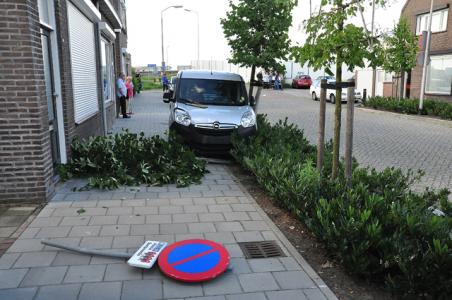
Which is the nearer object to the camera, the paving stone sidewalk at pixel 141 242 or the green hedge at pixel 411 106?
the paving stone sidewalk at pixel 141 242

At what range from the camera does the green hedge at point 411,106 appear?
16.7m

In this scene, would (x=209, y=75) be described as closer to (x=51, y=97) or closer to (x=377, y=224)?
(x=51, y=97)

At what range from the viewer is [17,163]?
534cm

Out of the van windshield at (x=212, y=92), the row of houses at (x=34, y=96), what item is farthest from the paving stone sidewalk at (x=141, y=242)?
the van windshield at (x=212, y=92)

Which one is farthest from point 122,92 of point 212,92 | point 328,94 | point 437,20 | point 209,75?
point 437,20

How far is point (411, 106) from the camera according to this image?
18.8m

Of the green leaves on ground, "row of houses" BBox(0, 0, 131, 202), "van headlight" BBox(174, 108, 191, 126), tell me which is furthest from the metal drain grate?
"van headlight" BBox(174, 108, 191, 126)

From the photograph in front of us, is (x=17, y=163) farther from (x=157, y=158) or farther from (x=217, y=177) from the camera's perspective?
(x=217, y=177)

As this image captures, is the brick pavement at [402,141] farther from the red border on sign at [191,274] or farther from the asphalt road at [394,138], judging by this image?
the red border on sign at [191,274]

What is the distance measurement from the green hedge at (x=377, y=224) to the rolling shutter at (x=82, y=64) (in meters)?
4.94

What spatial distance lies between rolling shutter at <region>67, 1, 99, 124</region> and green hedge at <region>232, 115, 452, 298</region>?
16.2ft

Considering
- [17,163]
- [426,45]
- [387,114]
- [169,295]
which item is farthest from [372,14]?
[387,114]

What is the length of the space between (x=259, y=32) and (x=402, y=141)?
17.6 feet

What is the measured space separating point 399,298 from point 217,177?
14.4 ft
